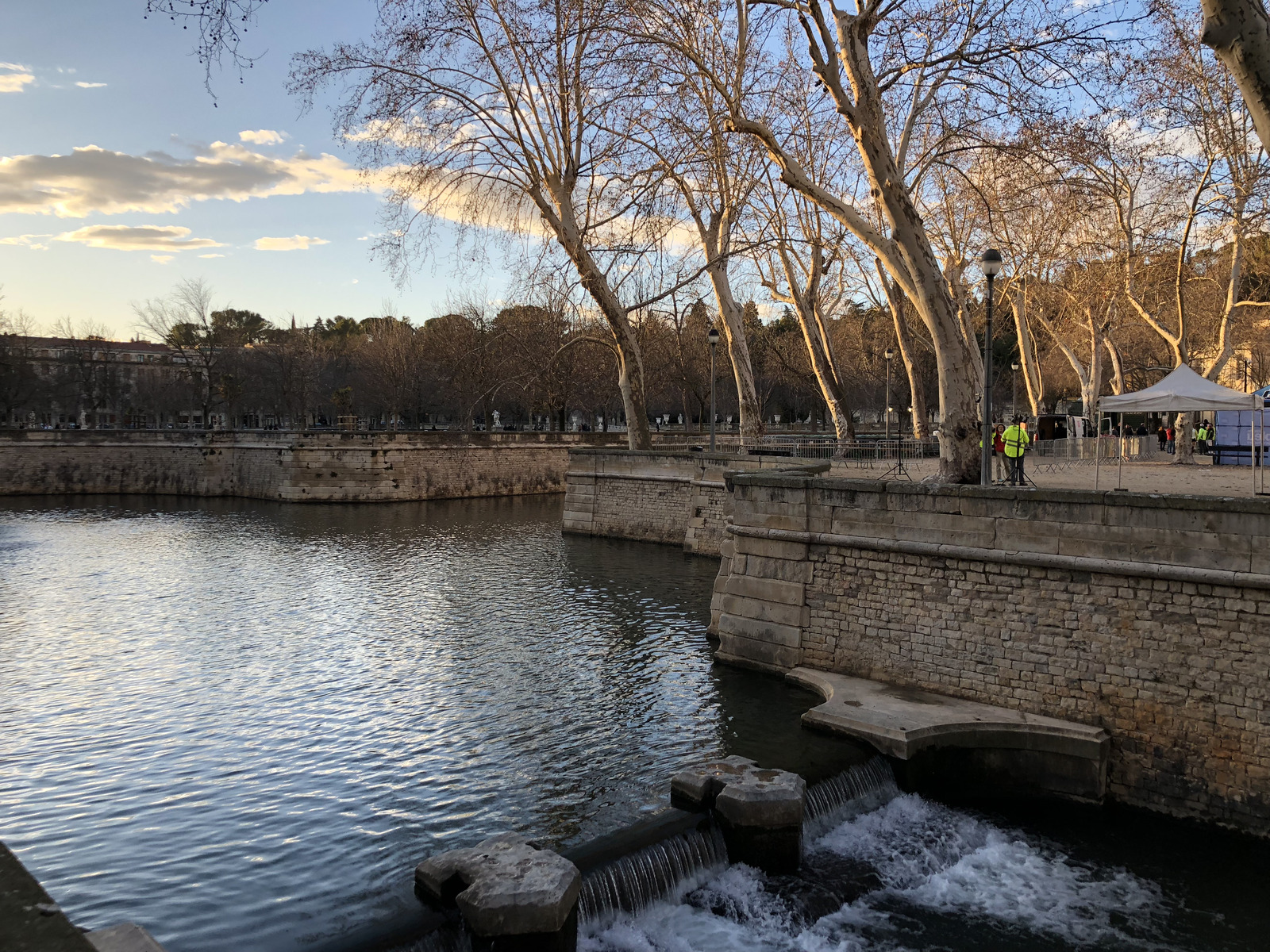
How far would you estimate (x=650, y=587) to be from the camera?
1991 cm

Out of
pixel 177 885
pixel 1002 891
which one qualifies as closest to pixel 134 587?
pixel 177 885

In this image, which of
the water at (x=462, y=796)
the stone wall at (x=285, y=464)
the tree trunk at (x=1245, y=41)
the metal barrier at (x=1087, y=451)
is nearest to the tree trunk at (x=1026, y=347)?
the metal barrier at (x=1087, y=451)

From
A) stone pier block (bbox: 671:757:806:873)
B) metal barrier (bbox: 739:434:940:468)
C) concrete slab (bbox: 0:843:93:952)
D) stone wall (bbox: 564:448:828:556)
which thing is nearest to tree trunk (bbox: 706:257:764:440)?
metal barrier (bbox: 739:434:940:468)

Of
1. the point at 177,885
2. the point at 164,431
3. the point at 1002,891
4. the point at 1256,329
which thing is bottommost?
the point at 1002,891

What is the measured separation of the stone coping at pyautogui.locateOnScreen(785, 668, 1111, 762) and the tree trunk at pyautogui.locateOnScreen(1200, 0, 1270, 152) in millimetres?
6522

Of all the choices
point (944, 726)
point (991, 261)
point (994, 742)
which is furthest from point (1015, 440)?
point (944, 726)

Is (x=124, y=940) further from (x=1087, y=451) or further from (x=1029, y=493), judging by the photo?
(x=1087, y=451)

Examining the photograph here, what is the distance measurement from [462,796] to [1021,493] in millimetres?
7274

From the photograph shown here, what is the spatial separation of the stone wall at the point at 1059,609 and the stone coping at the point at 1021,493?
2cm

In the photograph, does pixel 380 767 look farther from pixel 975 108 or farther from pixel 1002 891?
pixel 975 108

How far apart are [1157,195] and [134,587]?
29499mm

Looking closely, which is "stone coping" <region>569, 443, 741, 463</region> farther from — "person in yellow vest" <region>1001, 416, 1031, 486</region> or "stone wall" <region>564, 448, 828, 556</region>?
"person in yellow vest" <region>1001, 416, 1031, 486</region>

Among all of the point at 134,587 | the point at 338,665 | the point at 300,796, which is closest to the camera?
the point at 300,796

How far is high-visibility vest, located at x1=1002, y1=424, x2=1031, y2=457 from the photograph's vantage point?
54.5 ft
